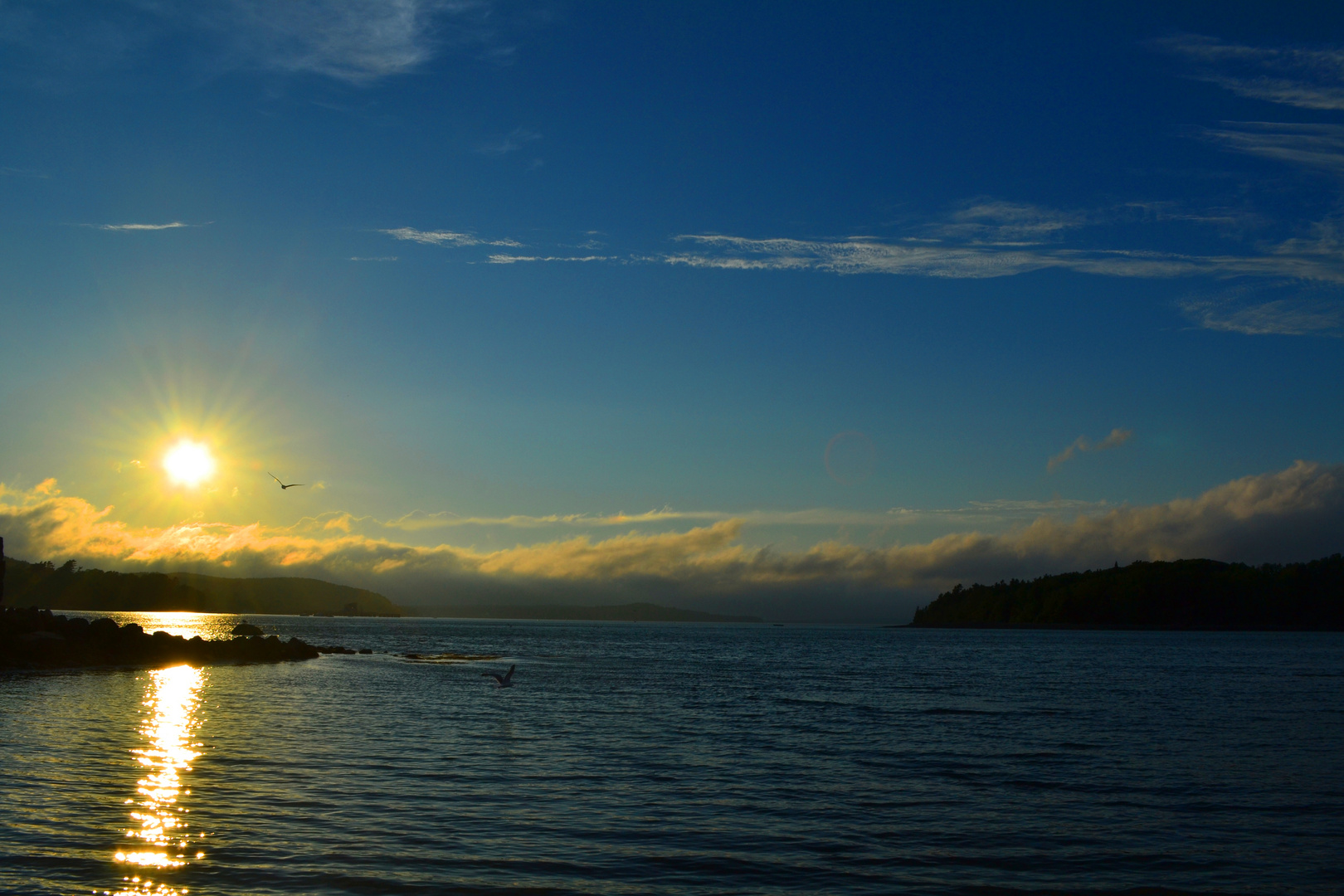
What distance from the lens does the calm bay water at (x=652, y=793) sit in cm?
1581

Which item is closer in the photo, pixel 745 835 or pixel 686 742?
pixel 745 835

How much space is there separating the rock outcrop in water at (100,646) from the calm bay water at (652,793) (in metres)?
11.0

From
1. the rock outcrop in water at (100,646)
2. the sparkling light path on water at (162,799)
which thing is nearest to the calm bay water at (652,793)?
the sparkling light path on water at (162,799)

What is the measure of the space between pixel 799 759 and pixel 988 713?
1812 cm

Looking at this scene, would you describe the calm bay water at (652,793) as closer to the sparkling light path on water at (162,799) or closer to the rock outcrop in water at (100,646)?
the sparkling light path on water at (162,799)

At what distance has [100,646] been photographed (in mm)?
65938

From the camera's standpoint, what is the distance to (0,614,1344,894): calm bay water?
15.8 m

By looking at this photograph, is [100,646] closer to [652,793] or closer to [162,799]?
[162,799]

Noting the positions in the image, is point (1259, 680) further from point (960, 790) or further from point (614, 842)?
point (614, 842)

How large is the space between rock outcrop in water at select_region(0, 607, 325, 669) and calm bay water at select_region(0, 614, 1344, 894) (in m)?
11.0

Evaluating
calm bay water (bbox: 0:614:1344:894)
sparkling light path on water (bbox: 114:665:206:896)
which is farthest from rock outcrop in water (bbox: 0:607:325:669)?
sparkling light path on water (bbox: 114:665:206:896)

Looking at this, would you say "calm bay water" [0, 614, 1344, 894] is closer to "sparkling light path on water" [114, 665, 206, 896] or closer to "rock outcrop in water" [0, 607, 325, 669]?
"sparkling light path on water" [114, 665, 206, 896]

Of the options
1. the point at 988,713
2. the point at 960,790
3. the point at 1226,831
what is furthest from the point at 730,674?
the point at 1226,831

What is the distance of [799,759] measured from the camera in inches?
1108
